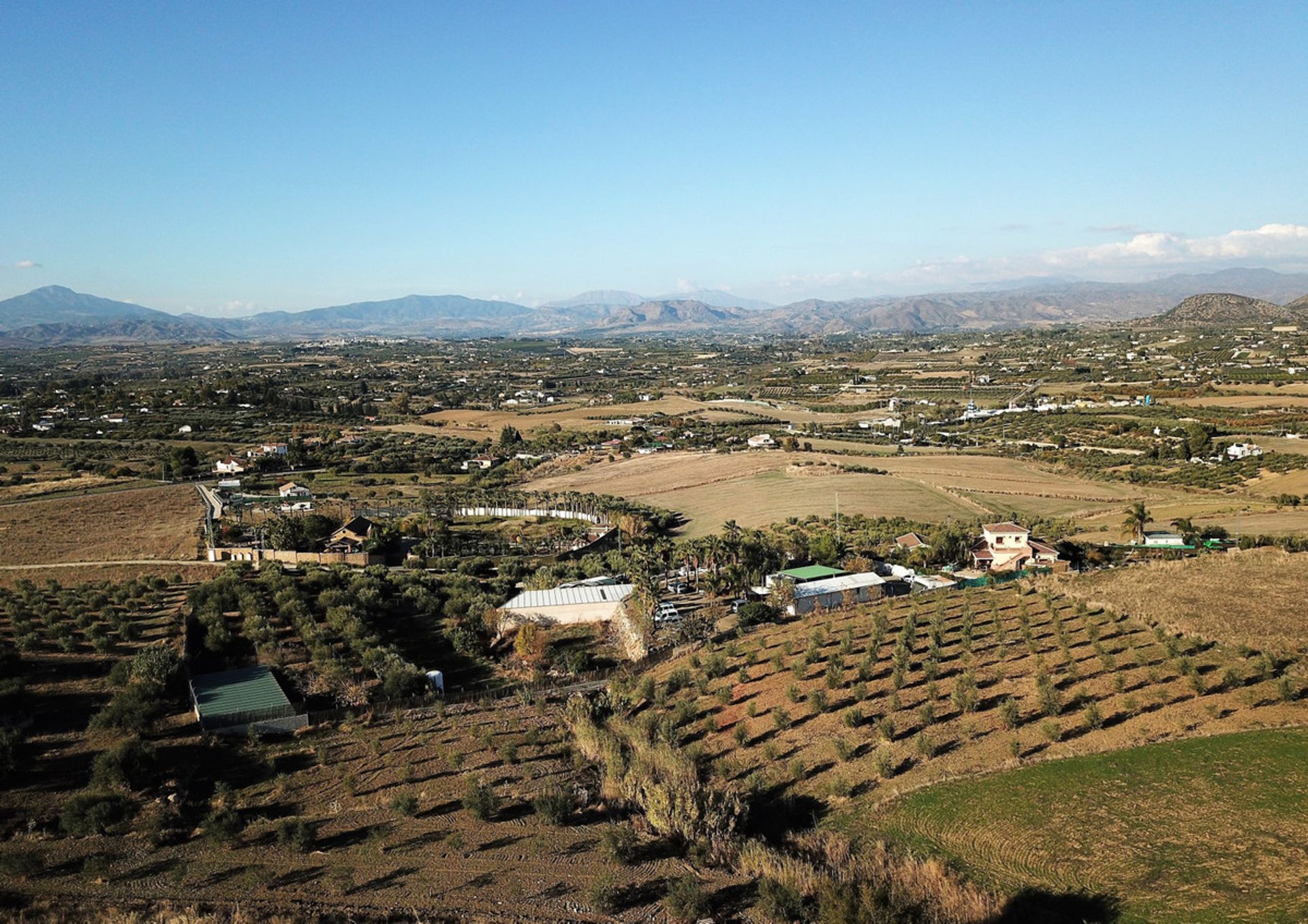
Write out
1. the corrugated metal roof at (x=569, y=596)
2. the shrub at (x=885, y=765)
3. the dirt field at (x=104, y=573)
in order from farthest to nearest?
the dirt field at (x=104, y=573) → the corrugated metal roof at (x=569, y=596) → the shrub at (x=885, y=765)

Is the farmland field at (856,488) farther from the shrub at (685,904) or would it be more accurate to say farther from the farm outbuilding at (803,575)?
the shrub at (685,904)

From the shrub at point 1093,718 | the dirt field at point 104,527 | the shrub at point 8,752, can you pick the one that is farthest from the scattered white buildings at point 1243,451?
the shrub at point 8,752

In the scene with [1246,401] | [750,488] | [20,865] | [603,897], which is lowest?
[750,488]

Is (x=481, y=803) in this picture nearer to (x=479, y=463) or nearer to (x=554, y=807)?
(x=554, y=807)

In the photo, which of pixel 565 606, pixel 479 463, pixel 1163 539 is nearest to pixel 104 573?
pixel 565 606

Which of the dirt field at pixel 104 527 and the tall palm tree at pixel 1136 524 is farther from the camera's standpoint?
the dirt field at pixel 104 527

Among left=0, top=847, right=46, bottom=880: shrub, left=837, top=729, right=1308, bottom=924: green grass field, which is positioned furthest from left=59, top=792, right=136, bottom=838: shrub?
left=837, top=729, right=1308, bottom=924: green grass field

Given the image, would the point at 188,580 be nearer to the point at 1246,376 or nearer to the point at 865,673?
the point at 865,673
